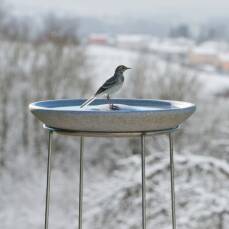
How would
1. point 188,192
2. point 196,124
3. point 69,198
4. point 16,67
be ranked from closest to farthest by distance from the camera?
point 188,192 → point 69,198 → point 196,124 → point 16,67

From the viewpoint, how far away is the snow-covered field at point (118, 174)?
6531 millimetres

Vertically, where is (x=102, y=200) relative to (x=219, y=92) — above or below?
below

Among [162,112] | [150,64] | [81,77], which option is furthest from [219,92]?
[162,112]

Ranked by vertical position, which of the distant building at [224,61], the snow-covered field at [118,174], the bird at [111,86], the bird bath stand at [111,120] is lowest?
the snow-covered field at [118,174]

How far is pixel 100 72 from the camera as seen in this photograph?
47.7ft

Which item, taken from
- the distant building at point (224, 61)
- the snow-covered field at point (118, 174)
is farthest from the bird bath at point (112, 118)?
the distant building at point (224, 61)

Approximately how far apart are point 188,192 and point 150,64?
317 inches

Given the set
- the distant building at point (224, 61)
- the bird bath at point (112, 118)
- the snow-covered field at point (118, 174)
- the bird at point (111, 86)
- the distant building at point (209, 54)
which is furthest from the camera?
the distant building at point (209, 54)

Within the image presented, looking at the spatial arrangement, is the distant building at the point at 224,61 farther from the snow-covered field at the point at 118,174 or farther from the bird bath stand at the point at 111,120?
the bird bath stand at the point at 111,120

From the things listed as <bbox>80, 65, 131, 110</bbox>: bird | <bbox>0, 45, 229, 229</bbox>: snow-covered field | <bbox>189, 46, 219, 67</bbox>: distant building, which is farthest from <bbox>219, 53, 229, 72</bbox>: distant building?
<bbox>80, 65, 131, 110</bbox>: bird

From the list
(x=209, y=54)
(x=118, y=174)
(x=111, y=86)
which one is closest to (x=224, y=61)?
(x=209, y=54)

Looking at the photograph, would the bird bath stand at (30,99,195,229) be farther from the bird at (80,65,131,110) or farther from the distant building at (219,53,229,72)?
the distant building at (219,53,229,72)

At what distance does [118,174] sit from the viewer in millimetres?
7941

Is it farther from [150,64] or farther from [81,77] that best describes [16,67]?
[150,64]
